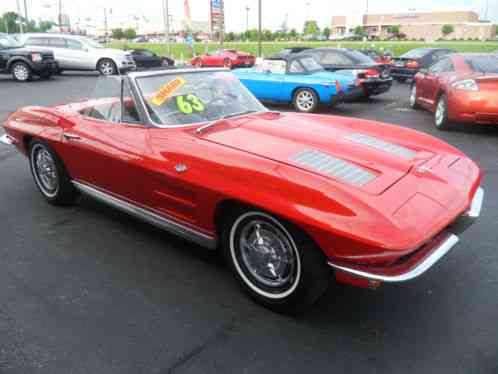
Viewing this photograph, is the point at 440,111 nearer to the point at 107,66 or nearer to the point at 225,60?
the point at 107,66

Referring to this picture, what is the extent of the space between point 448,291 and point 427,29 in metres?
106

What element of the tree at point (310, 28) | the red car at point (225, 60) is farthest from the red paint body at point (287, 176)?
the tree at point (310, 28)

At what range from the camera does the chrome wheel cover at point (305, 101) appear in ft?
32.1

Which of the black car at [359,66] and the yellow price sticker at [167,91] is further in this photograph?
the black car at [359,66]

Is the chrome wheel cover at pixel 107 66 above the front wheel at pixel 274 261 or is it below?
above

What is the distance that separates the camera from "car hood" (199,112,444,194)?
251 centimetres

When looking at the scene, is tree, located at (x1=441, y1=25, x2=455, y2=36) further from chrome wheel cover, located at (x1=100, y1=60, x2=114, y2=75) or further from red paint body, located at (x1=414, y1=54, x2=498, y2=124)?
red paint body, located at (x1=414, y1=54, x2=498, y2=124)

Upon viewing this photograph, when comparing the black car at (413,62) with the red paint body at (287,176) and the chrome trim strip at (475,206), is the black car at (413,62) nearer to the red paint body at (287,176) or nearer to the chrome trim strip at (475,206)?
the red paint body at (287,176)

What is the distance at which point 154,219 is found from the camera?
3.22 meters

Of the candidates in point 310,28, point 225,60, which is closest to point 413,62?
point 225,60

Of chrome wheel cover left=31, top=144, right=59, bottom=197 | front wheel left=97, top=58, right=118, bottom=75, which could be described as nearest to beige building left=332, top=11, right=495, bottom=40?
front wheel left=97, top=58, right=118, bottom=75

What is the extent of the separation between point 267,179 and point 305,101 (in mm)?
7769

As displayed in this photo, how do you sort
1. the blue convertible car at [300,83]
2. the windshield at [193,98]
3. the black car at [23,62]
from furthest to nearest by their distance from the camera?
the black car at [23,62] → the blue convertible car at [300,83] → the windshield at [193,98]

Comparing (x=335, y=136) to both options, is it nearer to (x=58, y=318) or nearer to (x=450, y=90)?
(x=58, y=318)
